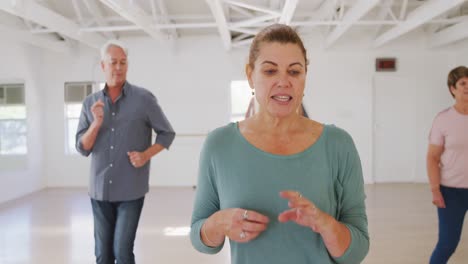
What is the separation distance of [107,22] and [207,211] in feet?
21.8

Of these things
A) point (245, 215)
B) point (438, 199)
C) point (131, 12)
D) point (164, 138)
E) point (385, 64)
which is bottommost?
point (438, 199)

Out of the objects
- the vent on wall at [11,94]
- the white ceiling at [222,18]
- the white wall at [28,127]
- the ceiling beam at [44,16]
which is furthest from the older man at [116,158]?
the vent on wall at [11,94]

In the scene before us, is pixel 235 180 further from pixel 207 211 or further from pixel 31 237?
pixel 31 237

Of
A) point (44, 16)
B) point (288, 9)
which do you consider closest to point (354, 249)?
point (288, 9)

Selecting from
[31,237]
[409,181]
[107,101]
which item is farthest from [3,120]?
[409,181]

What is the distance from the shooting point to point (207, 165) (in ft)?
3.72

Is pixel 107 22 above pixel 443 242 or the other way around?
above

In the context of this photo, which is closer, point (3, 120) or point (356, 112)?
point (3, 120)

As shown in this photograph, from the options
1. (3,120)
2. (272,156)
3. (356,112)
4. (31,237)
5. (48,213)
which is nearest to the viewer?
(272,156)

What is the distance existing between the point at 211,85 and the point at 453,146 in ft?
17.9

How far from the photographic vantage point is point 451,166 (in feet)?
8.23

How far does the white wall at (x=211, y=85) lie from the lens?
24.0ft

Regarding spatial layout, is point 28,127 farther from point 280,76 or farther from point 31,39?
point 280,76

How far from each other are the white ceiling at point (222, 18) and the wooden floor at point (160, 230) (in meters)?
2.74
